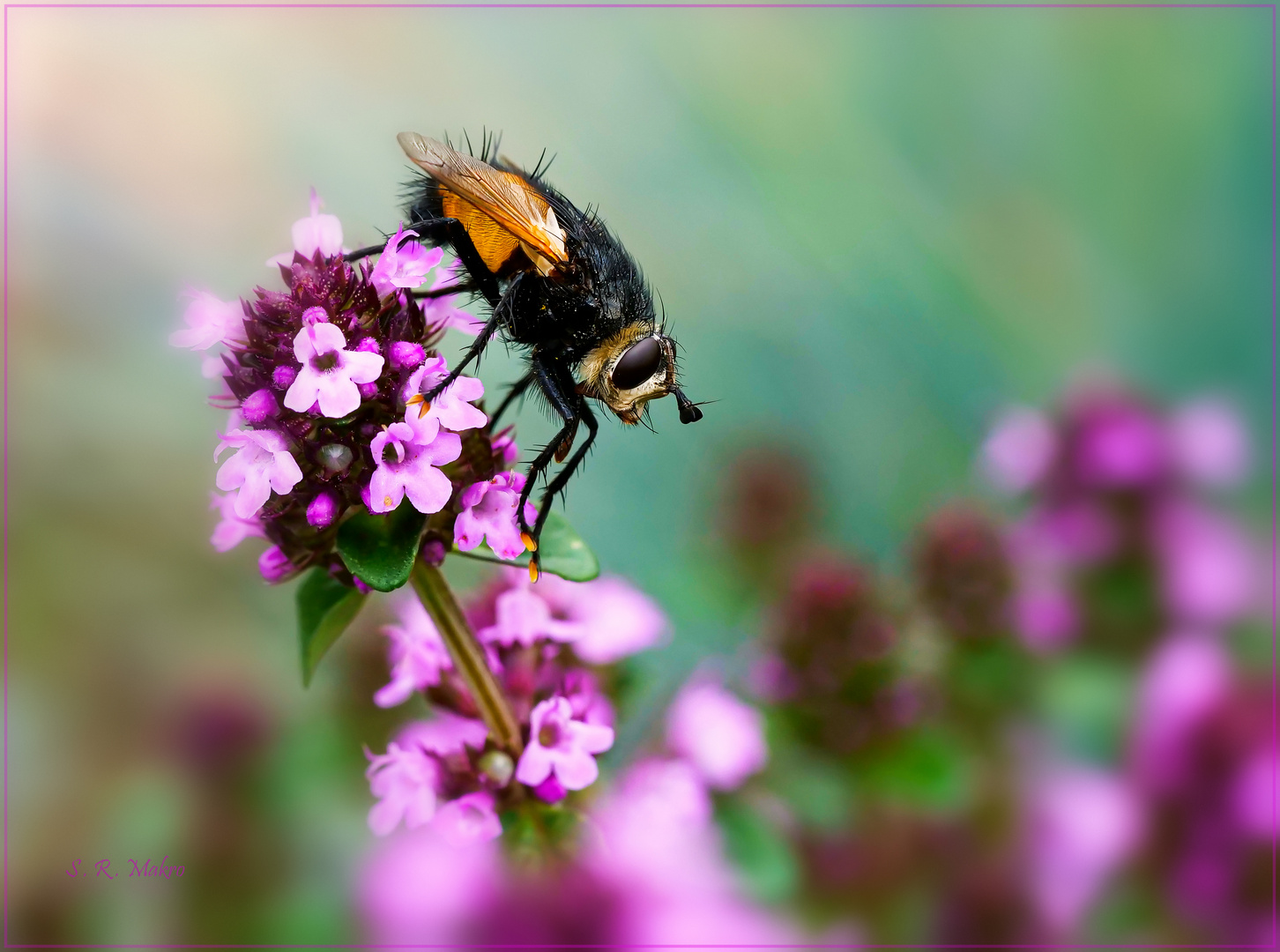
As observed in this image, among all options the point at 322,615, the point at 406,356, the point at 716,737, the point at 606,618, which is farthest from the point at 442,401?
the point at 716,737

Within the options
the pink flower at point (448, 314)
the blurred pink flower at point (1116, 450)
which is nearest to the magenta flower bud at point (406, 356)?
the pink flower at point (448, 314)

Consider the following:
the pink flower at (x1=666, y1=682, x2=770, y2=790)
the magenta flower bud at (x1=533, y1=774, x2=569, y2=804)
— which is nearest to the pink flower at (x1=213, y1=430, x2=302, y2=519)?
the magenta flower bud at (x1=533, y1=774, x2=569, y2=804)

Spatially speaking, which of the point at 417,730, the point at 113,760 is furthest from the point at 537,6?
the point at 417,730

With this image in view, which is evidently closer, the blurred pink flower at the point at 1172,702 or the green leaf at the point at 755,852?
the green leaf at the point at 755,852

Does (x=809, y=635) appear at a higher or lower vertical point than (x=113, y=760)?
lower

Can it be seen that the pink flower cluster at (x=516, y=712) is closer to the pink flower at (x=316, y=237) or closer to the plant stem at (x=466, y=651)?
the plant stem at (x=466, y=651)

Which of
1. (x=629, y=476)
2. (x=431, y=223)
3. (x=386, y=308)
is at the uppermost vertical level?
(x=629, y=476)

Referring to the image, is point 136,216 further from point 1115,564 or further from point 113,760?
point 1115,564
